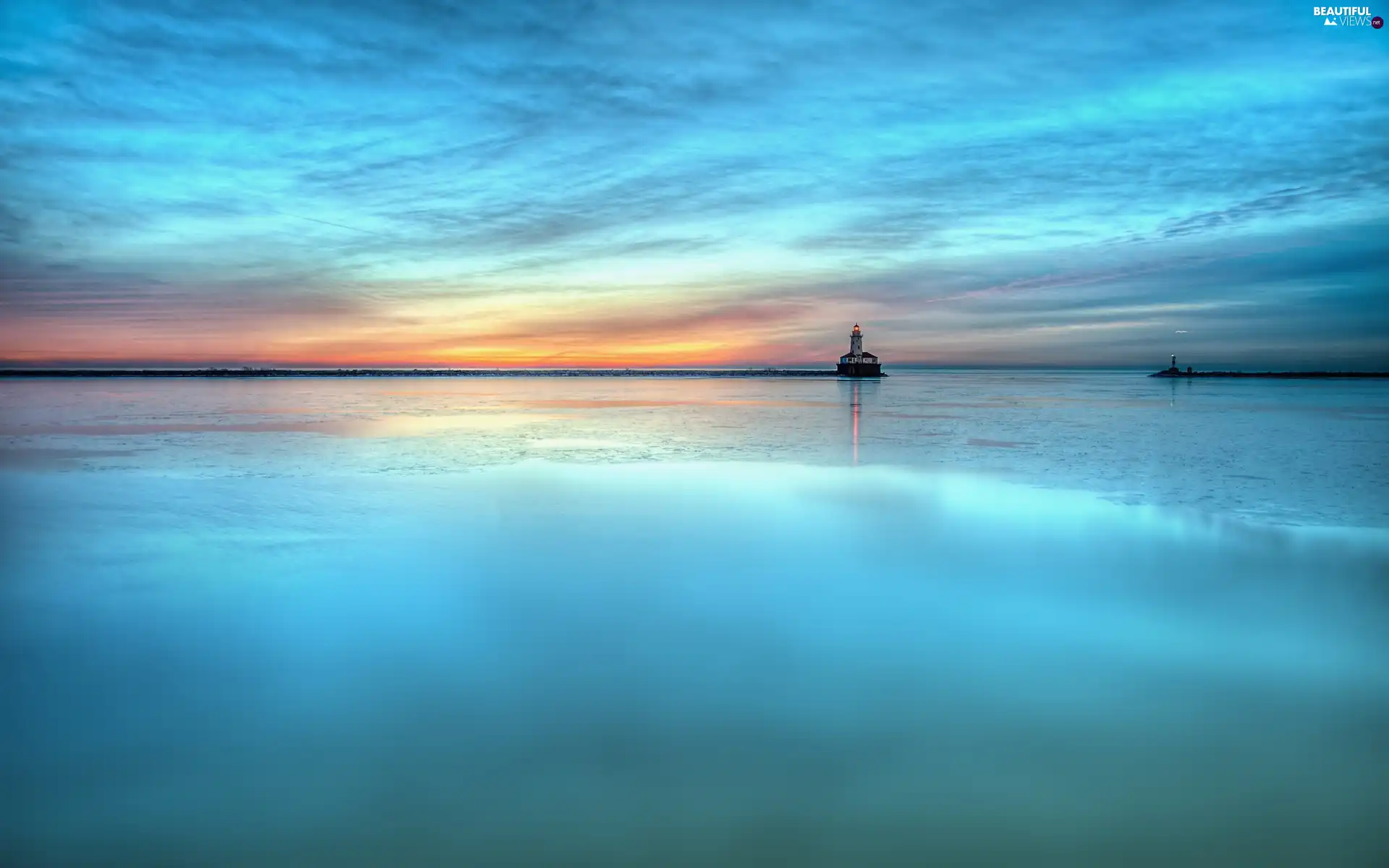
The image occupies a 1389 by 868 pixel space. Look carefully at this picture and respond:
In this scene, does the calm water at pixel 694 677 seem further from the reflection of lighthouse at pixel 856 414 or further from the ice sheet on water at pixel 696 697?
the reflection of lighthouse at pixel 856 414

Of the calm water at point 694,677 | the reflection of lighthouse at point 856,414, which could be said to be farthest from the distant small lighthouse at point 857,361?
the calm water at point 694,677

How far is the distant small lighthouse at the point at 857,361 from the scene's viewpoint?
8575 cm

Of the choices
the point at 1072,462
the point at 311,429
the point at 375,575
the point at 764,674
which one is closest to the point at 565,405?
the point at 311,429

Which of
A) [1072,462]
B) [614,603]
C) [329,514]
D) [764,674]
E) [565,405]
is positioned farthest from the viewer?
[565,405]

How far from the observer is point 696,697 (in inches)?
135

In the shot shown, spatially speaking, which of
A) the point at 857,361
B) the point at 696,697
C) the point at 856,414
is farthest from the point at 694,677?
the point at 857,361

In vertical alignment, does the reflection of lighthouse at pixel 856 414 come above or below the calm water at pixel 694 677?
above

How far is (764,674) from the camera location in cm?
368

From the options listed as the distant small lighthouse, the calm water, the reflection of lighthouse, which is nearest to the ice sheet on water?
the calm water

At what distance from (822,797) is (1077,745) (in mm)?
1110

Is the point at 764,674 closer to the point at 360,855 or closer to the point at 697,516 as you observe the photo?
the point at 360,855

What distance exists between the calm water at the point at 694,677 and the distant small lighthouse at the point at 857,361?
78.5 metres

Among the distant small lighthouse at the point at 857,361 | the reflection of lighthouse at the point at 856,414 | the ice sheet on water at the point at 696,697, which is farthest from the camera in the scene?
the distant small lighthouse at the point at 857,361

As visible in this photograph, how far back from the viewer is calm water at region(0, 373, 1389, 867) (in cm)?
248
